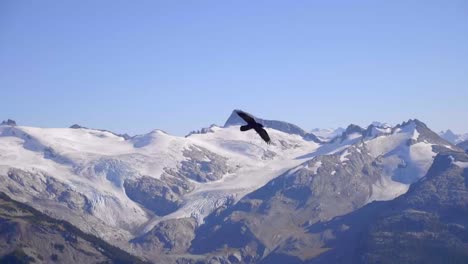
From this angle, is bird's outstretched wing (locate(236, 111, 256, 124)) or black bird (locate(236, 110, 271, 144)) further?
black bird (locate(236, 110, 271, 144))

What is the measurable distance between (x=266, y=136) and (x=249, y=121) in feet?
11.3

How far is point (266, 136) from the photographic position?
342ft

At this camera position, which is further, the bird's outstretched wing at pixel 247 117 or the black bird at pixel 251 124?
the black bird at pixel 251 124

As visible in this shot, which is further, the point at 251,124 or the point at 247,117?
the point at 251,124

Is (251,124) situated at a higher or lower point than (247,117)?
lower

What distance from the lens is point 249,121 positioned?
10269 cm
